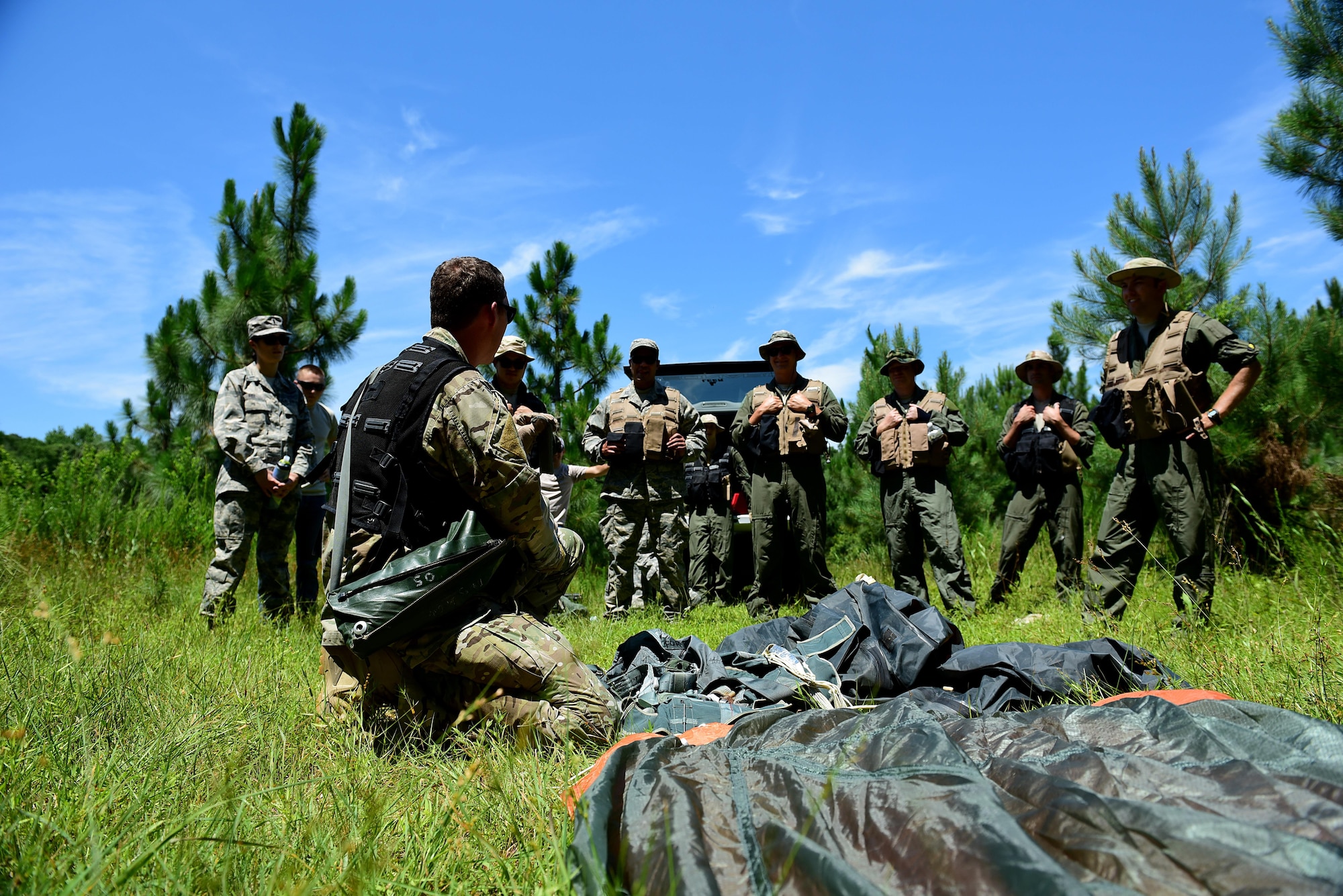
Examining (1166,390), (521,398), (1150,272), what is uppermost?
(1150,272)

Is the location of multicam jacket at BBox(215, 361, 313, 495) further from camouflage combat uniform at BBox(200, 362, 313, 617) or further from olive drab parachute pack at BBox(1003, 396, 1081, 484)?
olive drab parachute pack at BBox(1003, 396, 1081, 484)

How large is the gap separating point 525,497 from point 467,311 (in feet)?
2.67

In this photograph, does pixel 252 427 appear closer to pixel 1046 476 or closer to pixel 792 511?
pixel 792 511

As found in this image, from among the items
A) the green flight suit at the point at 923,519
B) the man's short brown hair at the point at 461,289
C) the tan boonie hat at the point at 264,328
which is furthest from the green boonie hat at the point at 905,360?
the tan boonie hat at the point at 264,328

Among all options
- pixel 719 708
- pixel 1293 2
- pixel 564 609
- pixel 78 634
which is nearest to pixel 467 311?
pixel 719 708

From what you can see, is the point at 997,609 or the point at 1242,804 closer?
the point at 1242,804

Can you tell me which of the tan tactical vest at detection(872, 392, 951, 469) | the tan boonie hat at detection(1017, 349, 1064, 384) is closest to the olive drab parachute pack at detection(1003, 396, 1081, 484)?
the tan boonie hat at detection(1017, 349, 1064, 384)

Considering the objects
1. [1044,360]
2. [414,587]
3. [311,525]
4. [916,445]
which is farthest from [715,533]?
[414,587]

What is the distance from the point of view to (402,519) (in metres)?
2.67

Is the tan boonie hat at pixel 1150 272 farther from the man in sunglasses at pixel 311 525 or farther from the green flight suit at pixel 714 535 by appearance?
the man in sunglasses at pixel 311 525

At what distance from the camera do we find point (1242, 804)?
144 cm

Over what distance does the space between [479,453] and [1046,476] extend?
17.8 ft

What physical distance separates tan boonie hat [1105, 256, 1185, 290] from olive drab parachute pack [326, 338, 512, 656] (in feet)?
12.8

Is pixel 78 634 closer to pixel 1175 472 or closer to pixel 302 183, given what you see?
pixel 1175 472
